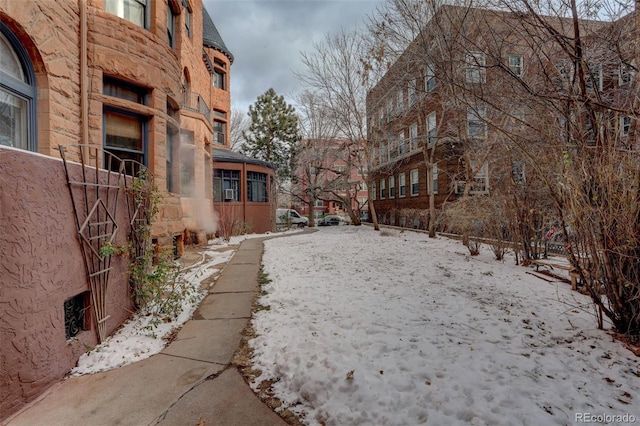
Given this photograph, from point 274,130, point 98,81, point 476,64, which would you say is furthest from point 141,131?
point 274,130

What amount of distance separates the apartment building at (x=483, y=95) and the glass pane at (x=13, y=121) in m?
5.50

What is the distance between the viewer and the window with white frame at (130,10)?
5.55 meters

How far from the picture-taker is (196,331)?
367cm

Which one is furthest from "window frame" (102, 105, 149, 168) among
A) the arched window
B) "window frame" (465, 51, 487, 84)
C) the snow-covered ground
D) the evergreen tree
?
the evergreen tree

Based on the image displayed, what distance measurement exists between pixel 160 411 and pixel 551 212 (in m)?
6.67

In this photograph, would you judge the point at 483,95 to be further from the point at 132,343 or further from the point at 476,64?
the point at 132,343

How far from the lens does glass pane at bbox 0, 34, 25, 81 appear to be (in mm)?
3711

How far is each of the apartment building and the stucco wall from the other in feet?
13.6

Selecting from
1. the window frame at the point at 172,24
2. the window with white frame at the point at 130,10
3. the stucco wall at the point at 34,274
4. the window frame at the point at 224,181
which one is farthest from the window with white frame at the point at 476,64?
the window frame at the point at 224,181

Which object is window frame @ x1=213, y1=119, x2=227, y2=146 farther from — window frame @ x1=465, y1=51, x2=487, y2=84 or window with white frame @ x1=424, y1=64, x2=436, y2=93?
window frame @ x1=465, y1=51, x2=487, y2=84

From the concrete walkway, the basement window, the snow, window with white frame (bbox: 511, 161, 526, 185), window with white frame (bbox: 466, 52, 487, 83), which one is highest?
window with white frame (bbox: 466, 52, 487, 83)

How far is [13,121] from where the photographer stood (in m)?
3.91

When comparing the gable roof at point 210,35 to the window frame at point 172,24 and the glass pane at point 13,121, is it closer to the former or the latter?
the window frame at point 172,24

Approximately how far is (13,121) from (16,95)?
35cm
